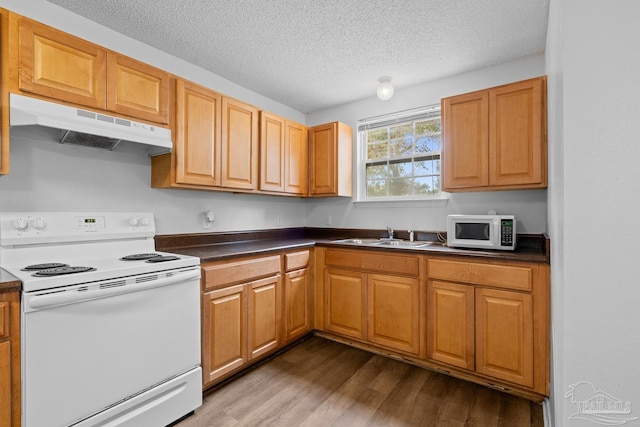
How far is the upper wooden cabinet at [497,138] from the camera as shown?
215 cm

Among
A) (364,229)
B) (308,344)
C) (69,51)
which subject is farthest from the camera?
(364,229)

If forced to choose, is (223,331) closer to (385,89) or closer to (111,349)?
(111,349)

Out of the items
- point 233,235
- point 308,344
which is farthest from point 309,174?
point 308,344

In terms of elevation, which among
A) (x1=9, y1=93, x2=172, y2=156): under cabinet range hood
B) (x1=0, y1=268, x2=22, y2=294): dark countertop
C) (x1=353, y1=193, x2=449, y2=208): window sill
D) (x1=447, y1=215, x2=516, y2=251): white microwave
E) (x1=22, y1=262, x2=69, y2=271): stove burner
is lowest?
(x1=0, y1=268, x2=22, y2=294): dark countertop

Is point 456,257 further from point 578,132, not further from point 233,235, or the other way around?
point 233,235

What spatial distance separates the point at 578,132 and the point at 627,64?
0.23 m

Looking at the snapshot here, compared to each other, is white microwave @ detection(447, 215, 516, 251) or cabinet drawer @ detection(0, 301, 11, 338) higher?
white microwave @ detection(447, 215, 516, 251)

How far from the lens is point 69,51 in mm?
1715

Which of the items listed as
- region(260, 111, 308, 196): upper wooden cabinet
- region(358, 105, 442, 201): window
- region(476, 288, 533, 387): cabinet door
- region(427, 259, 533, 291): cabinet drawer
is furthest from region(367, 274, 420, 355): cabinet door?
region(260, 111, 308, 196): upper wooden cabinet

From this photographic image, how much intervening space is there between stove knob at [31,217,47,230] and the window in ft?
8.96

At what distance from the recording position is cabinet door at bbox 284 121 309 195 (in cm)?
320

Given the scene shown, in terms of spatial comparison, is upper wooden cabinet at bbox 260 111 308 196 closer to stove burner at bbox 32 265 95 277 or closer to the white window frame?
the white window frame

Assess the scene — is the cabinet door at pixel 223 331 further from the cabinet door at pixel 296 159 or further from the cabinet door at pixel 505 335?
the cabinet door at pixel 505 335

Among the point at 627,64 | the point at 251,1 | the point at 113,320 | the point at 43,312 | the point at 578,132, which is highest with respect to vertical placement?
the point at 251,1
